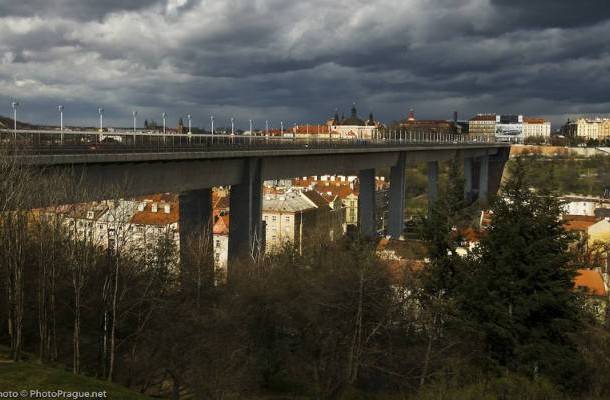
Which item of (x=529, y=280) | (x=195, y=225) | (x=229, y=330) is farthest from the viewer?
(x=195, y=225)

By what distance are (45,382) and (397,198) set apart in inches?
2358

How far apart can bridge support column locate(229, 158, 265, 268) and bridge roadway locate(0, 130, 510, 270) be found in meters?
0.07

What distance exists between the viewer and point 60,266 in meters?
26.1

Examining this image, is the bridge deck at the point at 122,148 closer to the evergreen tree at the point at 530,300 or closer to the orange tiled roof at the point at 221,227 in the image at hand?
the orange tiled roof at the point at 221,227

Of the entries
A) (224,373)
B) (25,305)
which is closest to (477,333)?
(224,373)

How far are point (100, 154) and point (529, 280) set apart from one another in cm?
1874

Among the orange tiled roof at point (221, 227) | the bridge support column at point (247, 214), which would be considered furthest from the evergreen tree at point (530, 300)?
the orange tiled roof at point (221, 227)

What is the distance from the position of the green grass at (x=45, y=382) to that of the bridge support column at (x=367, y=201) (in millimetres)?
50914

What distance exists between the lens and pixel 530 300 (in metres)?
21.2

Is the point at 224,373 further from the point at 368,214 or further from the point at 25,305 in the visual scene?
Answer: the point at 368,214

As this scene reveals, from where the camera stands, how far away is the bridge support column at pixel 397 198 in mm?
72562

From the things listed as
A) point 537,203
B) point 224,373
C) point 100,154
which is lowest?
point 224,373

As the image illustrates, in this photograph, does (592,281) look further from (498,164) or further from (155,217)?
(498,164)

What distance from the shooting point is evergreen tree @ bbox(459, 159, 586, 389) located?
20.8 meters
